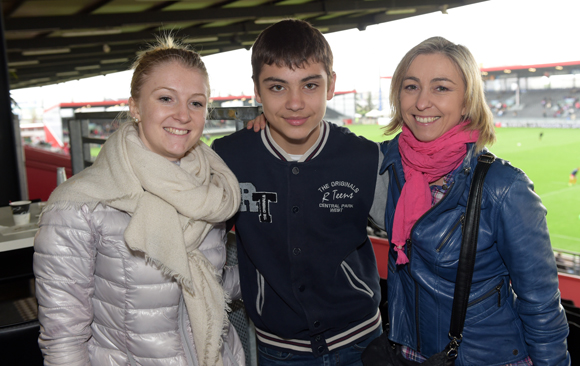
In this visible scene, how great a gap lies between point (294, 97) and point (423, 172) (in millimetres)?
426

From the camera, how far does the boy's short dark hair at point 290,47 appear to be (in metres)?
1.29

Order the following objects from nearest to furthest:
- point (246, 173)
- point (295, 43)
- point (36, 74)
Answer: point (295, 43) → point (246, 173) → point (36, 74)

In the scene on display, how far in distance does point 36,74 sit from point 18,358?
22.7 meters

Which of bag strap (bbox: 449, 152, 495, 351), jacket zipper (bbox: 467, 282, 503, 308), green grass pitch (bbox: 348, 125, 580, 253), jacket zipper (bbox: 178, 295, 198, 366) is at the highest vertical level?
bag strap (bbox: 449, 152, 495, 351)

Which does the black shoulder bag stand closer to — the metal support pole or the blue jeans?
the blue jeans

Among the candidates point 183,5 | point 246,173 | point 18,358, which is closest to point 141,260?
point 246,173

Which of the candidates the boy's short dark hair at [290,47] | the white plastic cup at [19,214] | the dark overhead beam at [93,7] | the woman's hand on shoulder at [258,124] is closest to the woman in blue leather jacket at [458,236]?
the boy's short dark hair at [290,47]

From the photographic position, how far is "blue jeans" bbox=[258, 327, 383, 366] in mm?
1340

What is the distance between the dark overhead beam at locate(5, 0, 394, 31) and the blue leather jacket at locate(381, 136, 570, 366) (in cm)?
929

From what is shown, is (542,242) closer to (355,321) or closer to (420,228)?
(420,228)

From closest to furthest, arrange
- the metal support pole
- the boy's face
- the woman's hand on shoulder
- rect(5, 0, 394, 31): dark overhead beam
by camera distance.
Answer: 1. the boy's face
2. the woman's hand on shoulder
3. the metal support pole
4. rect(5, 0, 394, 31): dark overhead beam

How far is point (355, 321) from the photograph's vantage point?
4.56 ft

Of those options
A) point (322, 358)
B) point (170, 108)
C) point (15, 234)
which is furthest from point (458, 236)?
point (15, 234)

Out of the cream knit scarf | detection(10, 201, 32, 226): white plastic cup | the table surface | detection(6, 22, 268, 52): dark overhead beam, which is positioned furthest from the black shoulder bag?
detection(6, 22, 268, 52): dark overhead beam
